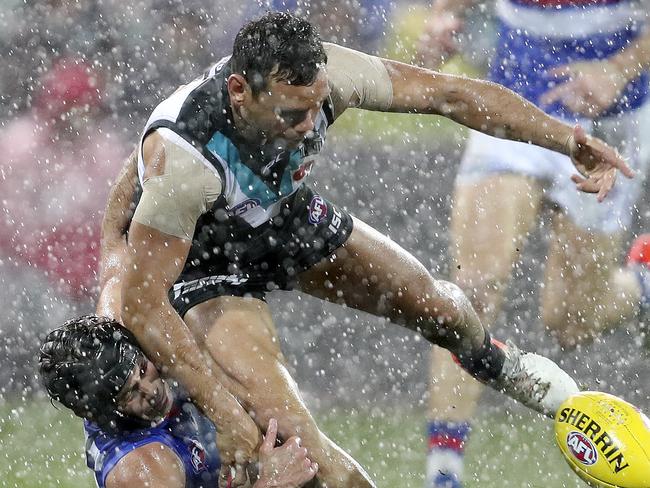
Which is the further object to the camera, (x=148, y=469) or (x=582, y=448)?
(x=582, y=448)

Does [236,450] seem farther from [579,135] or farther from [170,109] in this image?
[579,135]

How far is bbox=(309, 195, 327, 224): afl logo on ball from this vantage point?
4522 millimetres

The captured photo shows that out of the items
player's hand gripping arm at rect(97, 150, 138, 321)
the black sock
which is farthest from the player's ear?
the black sock

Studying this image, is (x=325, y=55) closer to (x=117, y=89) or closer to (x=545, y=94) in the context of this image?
(x=545, y=94)

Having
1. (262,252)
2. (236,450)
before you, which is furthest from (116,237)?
(236,450)

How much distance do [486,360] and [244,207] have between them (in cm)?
107

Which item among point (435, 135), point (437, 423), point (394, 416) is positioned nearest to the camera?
point (437, 423)

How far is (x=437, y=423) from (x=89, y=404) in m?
1.53

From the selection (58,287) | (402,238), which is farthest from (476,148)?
(58,287)

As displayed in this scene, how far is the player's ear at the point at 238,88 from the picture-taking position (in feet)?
13.4

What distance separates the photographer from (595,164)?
423 centimetres

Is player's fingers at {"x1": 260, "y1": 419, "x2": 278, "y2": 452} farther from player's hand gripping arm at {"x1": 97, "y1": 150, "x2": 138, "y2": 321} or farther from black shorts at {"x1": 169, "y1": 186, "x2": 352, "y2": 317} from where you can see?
player's hand gripping arm at {"x1": 97, "y1": 150, "x2": 138, "y2": 321}

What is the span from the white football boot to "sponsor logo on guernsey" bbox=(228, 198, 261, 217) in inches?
44.0

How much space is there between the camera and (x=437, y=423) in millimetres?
5176
